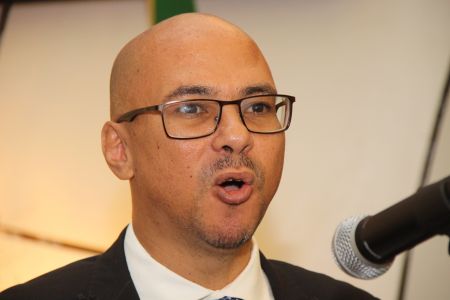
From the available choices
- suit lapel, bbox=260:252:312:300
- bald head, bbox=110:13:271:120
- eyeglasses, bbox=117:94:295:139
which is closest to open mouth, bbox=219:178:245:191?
eyeglasses, bbox=117:94:295:139

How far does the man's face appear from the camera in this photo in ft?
3.89

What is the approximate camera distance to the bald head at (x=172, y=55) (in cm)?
125

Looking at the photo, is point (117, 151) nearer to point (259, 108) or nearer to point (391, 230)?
point (259, 108)

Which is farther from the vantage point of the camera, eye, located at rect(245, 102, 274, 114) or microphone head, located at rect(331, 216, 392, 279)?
eye, located at rect(245, 102, 274, 114)

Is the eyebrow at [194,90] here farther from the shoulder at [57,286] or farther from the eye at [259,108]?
the shoulder at [57,286]

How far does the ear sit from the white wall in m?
0.82

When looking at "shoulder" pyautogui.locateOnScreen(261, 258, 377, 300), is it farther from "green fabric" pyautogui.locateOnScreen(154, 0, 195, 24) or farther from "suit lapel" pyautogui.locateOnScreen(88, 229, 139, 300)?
"green fabric" pyautogui.locateOnScreen(154, 0, 195, 24)

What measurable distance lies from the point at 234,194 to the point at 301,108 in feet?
2.94

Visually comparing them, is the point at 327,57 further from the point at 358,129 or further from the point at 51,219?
the point at 51,219

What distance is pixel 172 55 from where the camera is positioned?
1.26 m

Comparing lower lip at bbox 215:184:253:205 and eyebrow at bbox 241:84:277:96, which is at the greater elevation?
eyebrow at bbox 241:84:277:96

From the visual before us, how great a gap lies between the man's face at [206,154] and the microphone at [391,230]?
0.38 metres

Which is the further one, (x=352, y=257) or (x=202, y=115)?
(x=202, y=115)

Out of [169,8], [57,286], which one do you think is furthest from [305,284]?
[169,8]
